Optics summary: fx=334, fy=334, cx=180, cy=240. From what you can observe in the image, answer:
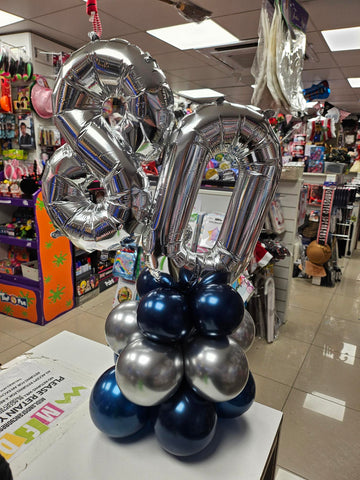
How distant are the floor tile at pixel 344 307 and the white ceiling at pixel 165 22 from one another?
2795 mm

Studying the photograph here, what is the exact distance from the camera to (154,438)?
0.92 meters

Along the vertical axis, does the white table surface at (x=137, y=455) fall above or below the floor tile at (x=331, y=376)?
above

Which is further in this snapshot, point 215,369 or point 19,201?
point 19,201

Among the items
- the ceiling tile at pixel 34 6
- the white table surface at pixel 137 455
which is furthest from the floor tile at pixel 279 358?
the ceiling tile at pixel 34 6

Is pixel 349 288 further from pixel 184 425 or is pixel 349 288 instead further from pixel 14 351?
pixel 184 425

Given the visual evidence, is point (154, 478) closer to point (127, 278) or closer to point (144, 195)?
point (144, 195)

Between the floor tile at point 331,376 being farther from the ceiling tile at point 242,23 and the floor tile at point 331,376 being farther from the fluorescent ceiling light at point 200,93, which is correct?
the fluorescent ceiling light at point 200,93

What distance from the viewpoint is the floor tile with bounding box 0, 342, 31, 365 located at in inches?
99.6

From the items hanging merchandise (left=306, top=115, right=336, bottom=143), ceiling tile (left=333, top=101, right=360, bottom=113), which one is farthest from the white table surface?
ceiling tile (left=333, top=101, right=360, bottom=113)

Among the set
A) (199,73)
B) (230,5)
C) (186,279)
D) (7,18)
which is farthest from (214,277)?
(199,73)

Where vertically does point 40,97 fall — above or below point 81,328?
above

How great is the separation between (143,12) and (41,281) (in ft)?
9.15

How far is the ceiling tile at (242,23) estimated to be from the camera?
3328mm

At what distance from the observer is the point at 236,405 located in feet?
3.08
